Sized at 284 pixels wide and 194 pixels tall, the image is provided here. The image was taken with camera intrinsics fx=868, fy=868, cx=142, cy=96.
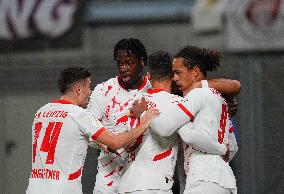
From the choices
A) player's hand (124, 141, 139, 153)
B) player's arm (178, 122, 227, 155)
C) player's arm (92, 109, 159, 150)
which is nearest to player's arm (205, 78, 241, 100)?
player's arm (178, 122, 227, 155)

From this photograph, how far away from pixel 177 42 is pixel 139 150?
3885 millimetres

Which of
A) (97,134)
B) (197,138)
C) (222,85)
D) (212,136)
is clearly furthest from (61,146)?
(222,85)

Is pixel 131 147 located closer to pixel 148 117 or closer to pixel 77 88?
pixel 148 117

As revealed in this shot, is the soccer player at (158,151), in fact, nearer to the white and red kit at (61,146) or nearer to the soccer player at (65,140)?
the soccer player at (65,140)

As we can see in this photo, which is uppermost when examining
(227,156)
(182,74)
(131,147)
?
(182,74)

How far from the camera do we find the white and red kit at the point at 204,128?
5879mm

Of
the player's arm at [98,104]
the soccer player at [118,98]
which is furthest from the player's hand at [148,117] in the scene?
the player's arm at [98,104]

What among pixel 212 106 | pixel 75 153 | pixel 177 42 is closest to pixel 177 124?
pixel 212 106

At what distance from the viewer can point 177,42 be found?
385 inches

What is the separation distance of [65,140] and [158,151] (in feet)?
2.12

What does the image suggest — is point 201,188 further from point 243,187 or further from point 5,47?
point 5,47

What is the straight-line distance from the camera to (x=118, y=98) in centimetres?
696

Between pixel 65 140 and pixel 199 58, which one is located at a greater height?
pixel 199 58

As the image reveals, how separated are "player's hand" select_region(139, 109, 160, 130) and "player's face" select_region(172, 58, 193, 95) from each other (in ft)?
1.01
